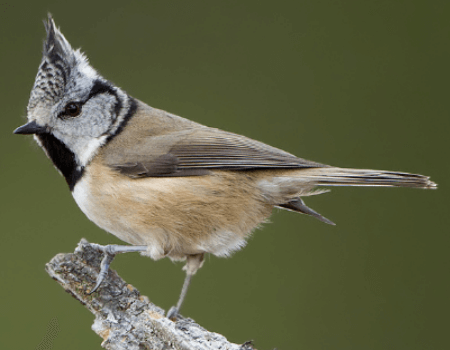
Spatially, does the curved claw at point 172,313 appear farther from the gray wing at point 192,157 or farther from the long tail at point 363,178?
the long tail at point 363,178

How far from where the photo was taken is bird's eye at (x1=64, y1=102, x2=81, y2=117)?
229 cm

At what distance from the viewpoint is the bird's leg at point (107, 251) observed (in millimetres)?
1862

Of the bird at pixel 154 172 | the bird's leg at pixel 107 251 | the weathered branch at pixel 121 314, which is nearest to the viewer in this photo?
the weathered branch at pixel 121 314

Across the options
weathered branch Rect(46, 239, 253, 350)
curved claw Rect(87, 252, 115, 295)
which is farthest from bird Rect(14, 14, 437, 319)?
weathered branch Rect(46, 239, 253, 350)

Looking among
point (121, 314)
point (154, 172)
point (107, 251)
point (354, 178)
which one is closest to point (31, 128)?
point (154, 172)

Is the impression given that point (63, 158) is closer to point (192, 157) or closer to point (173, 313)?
point (192, 157)

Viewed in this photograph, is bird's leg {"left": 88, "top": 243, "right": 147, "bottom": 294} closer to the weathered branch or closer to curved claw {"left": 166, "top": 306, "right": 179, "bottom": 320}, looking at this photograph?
the weathered branch

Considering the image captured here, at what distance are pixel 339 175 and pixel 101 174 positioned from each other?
1.01 metres

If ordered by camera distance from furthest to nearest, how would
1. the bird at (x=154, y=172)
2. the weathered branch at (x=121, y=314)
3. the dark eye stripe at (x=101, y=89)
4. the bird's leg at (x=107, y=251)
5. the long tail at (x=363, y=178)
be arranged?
the dark eye stripe at (x=101, y=89)
the bird at (x=154, y=172)
the long tail at (x=363, y=178)
the bird's leg at (x=107, y=251)
the weathered branch at (x=121, y=314)

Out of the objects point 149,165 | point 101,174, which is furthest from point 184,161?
point 101,174

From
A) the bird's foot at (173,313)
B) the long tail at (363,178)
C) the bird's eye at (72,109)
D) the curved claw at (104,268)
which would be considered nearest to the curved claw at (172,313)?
the bird's foot at (173,313)

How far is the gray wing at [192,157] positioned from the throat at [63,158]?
0.15 m

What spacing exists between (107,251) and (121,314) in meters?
0.28

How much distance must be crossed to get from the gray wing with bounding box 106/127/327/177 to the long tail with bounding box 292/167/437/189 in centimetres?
5
